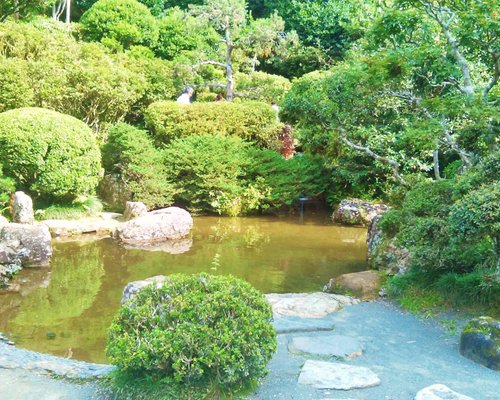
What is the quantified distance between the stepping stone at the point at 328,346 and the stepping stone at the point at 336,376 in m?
0.30

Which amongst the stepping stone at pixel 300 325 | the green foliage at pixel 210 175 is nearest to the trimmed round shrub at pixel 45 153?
the green foliage at pixel 210 175

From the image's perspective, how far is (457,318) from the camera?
6262 millimetres

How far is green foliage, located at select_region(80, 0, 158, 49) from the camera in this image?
19625mm

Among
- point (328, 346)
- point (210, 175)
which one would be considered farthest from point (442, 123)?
point (210, 175)

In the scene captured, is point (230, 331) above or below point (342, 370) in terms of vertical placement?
above

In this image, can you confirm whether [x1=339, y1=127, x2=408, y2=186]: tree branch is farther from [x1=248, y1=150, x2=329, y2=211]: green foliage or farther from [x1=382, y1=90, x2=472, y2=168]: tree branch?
[x1=248, y1=150, x2=329, y2=211]: green foliage

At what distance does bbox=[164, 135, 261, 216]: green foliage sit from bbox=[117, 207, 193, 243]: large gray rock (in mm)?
1969

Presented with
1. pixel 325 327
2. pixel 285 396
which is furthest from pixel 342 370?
pixel 325 327

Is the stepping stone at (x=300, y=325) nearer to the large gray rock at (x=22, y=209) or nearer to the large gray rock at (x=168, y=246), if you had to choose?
the large gray rock at (x=168, y=246)

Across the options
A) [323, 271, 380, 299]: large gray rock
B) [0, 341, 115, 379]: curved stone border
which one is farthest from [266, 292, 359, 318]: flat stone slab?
[0, 341, 115, 379]: curved stone border

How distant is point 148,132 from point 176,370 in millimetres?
12575

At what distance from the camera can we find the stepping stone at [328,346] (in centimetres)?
511

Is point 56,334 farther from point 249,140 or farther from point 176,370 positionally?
point 249,140

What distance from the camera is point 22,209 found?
1156 centimetres
